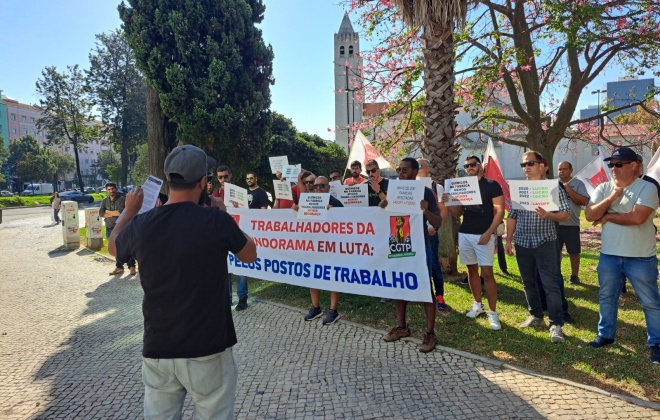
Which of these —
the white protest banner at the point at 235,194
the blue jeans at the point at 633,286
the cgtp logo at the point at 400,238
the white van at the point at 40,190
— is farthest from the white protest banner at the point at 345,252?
the white van at the point at 40,190

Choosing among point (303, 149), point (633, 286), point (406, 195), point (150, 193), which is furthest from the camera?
point (303, 149)

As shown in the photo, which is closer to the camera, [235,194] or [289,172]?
[235,194]

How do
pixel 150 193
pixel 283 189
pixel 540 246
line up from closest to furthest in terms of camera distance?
pixel 150 193
pixel 540 246
pixel 283 189

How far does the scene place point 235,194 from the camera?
6668 mm

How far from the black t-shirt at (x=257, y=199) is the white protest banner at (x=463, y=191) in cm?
339

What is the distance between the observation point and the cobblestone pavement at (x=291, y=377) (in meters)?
3.49

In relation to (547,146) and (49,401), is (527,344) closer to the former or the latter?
(49,401)

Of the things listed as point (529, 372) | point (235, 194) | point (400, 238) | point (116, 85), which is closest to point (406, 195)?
point (400, 238)

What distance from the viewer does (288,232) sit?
20.9ft

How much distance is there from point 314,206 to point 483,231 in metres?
2.17

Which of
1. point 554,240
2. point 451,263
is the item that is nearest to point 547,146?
point 451,263

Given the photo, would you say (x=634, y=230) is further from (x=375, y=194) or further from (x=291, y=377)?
(x=291, y=377)

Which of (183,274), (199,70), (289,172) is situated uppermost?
(199,70)

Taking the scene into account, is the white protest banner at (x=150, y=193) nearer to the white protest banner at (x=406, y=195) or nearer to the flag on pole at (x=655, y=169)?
the white protest banner at (x=406, y=195)
